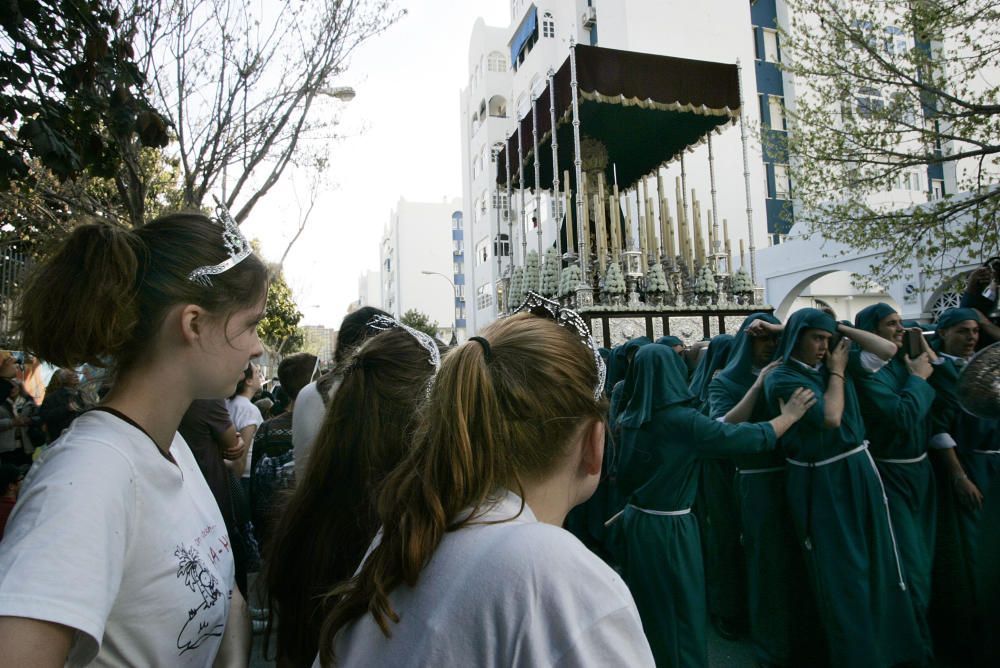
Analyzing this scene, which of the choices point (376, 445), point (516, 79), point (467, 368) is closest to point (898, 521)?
point (376, 445)

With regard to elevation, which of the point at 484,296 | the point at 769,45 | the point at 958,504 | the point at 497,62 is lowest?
the point at 958,504

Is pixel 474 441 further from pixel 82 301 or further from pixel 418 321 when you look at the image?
pixel 418 321

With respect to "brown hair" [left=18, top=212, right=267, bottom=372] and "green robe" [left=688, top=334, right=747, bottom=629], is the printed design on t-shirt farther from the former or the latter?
"green robe" [left=688, top=334, right=747, bottom=629]

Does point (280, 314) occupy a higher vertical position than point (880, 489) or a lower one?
higher

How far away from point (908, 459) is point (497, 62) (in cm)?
3021

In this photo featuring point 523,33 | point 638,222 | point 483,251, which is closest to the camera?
point 638,222

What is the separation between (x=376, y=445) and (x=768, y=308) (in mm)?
9398

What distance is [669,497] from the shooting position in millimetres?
3342

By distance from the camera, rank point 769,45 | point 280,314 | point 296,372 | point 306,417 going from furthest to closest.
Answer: point 769,45
point 280,314
point 296,372
point 306,417

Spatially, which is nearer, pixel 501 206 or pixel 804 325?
pixel 804 325

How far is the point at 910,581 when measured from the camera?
11.8 feet

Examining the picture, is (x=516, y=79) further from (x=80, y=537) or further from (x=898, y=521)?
(x=80, y=537)

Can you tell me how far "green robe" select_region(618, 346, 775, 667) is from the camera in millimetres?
3158

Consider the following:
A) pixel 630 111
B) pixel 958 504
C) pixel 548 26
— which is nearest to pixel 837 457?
pixel 958 504
